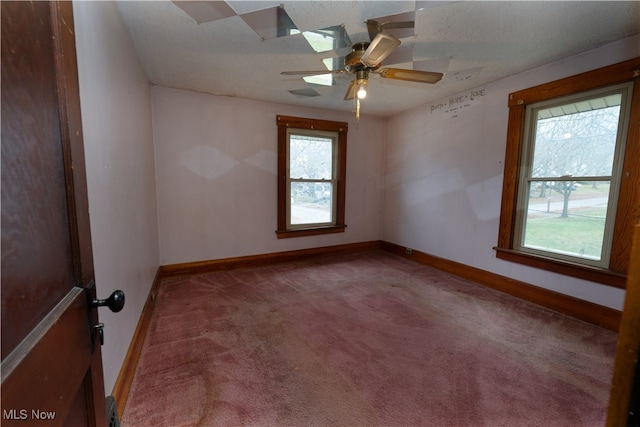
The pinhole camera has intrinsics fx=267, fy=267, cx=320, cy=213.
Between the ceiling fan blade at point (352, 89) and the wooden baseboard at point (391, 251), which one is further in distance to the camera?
the ceiling fan blade at point (352, 89)

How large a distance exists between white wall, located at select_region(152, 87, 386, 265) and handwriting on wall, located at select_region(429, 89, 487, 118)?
136 centimetres

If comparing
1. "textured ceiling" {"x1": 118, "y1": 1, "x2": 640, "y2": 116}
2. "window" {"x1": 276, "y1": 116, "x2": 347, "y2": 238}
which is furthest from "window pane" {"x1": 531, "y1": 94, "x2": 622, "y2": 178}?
"window" {"x1": 276, "y1": 116, "x2": 347, "y2": 238}

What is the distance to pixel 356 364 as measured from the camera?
1.74 metres

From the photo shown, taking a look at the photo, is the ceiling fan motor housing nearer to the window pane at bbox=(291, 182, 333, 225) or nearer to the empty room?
the empty room

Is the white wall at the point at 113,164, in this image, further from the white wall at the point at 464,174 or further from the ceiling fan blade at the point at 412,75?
the white wall at the point at 464,174

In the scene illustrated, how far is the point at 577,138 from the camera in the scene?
93.4 inches

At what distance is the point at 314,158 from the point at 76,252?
359 cm

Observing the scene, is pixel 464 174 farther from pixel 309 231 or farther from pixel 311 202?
pixel 309 231

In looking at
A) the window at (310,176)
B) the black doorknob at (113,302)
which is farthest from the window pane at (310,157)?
the black doorknob at (113,302)

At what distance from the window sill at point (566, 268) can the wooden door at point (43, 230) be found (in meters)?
3.24

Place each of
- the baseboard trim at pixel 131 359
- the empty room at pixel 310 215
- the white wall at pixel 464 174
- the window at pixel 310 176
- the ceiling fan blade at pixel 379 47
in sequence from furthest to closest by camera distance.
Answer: the window at pixel 310 176 → the white wall at pixel 464 174 → the ceiling fan blade at pixel 379 47 → the baseboard trim at pixel 131 359 → the empty room at pixel 310 215

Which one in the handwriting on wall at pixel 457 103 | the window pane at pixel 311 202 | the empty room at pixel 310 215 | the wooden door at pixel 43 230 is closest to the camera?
the wooden door at pixel 43 230

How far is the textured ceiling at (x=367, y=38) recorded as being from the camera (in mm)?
1709

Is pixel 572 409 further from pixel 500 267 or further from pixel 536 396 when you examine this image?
pixel 500 267
